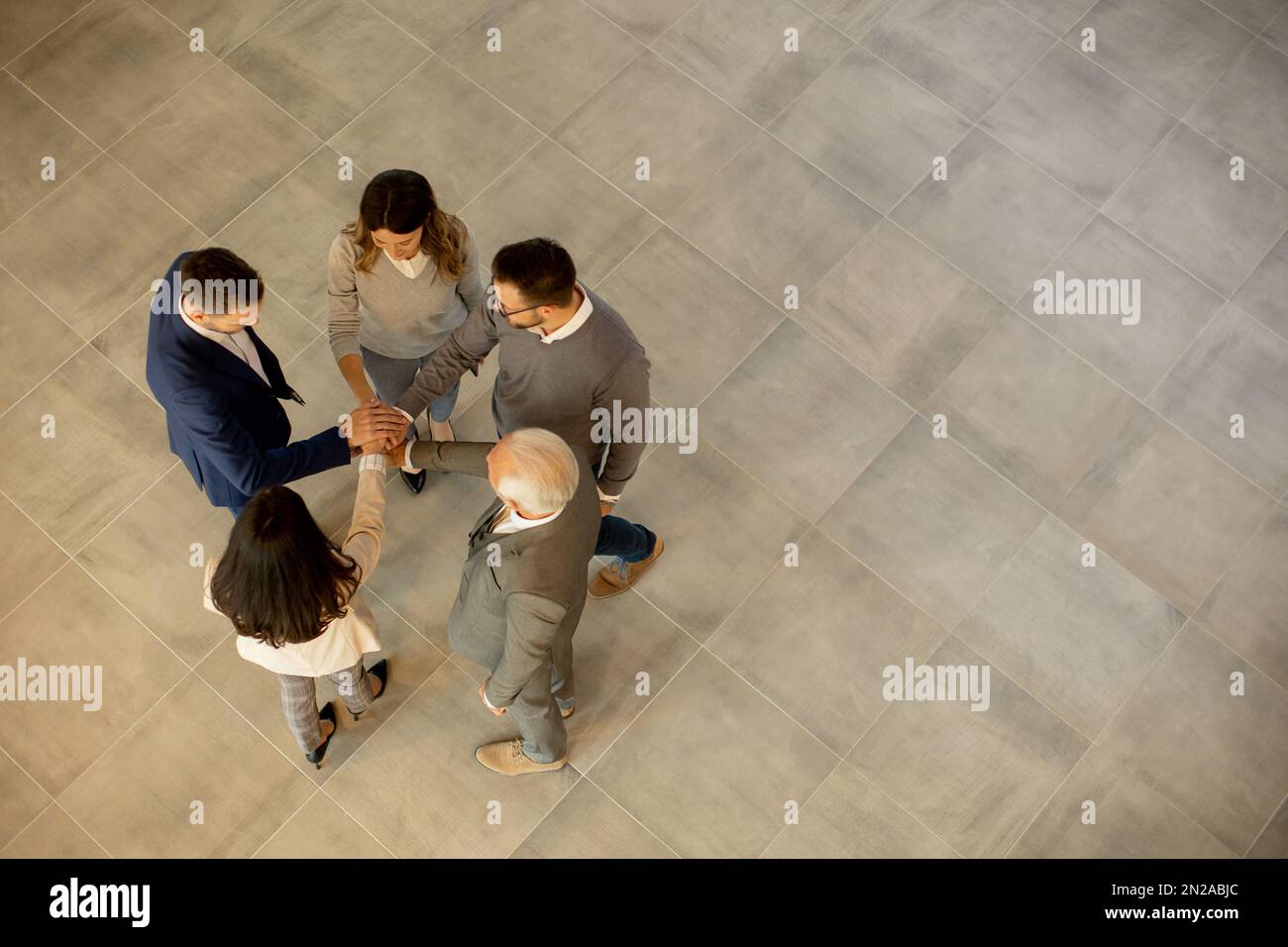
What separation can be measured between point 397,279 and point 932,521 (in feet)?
7.10

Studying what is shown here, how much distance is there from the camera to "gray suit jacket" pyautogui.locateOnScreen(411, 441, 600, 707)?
2.59 metres

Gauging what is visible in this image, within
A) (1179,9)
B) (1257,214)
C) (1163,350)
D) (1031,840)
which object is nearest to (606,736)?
(1031,840)

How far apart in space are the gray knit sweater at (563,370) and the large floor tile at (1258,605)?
7.80ft

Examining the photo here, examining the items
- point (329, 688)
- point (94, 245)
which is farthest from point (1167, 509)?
point (94, 245)

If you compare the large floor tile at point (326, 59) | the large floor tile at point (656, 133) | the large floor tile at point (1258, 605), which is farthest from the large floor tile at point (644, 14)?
the large floor tile at point (1258, 605)

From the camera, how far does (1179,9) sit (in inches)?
203

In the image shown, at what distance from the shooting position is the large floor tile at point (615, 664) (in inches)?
145

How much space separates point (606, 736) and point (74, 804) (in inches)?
68.7

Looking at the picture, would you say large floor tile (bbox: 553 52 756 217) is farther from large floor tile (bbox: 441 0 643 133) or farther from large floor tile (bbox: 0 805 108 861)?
large floor tile (bbox: 0 805 108 861)

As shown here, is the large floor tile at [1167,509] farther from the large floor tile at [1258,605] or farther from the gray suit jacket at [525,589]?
the gray suit jacket at [525,589]

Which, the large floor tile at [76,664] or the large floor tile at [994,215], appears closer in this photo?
the large floor tile at [76,664]

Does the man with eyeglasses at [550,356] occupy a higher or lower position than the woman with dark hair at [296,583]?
higher

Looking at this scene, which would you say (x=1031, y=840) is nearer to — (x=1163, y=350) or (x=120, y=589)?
(x=1163, y=350)

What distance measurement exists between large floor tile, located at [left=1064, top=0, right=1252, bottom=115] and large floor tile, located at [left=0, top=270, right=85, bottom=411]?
4.59 m
